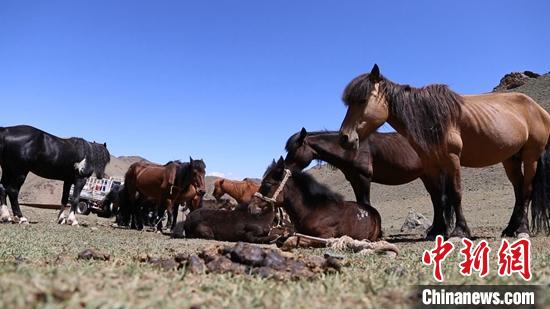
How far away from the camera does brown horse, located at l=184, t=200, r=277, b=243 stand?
26.7 ft

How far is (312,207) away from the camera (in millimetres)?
7652

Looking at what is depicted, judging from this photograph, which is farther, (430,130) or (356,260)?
(430,130)

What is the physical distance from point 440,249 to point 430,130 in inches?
112

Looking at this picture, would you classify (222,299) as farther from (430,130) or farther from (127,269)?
(430,130)

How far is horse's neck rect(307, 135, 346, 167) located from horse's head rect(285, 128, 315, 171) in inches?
4.1

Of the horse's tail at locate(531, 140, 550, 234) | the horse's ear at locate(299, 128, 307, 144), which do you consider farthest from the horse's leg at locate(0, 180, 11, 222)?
the horse's tail at locate(531, 140, 550, 234)

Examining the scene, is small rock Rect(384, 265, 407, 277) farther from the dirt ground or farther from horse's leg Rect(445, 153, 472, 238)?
horse's leg Rect(445, 153, 472, 238)

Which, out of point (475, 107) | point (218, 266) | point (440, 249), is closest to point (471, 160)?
point (475, 107)

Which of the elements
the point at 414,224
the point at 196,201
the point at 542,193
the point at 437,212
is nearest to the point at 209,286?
the point at 437,212

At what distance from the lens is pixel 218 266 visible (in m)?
3.83

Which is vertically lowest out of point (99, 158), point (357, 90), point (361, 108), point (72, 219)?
point (72, 219)

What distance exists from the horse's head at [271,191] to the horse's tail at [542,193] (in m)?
4.29

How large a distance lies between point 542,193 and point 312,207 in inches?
160

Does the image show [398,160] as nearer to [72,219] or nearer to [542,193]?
[542,193]
